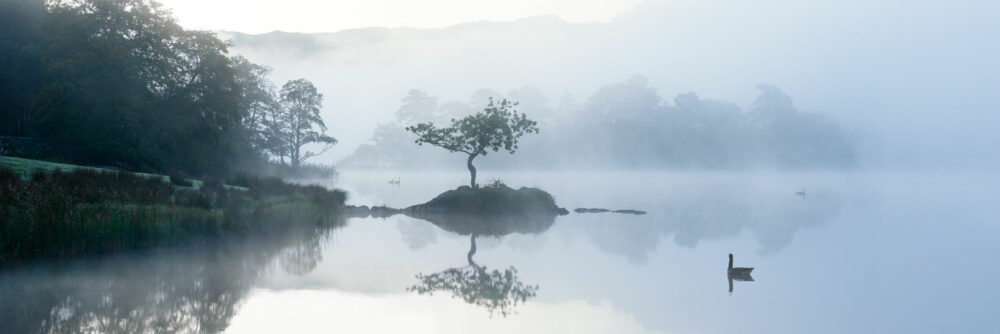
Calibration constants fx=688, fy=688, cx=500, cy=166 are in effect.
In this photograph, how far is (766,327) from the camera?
11875 mm

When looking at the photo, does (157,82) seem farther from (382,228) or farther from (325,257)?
(325,257)

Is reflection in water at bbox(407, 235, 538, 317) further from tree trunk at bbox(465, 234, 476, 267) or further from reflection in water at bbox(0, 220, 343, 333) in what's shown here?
reflection in water at bbox(0, 220, 343, 333)

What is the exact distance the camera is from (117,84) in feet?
117

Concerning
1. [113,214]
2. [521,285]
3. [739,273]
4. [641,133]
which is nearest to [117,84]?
[113,214]

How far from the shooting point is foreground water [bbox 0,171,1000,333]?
455 inches

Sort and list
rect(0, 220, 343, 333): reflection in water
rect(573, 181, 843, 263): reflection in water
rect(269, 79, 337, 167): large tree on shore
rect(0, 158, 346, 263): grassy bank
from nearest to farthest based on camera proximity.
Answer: rect(0, 220, 343, 333): reflection in water < rect(0, 158, 346, 263): grassy bank < rect(573, 181, 843, 263): reflection in water < rect(269, 79, 337, 167): large tree on shore

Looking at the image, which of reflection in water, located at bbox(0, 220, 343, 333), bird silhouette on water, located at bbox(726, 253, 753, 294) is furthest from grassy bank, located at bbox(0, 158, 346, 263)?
bird silhouette on water, located at bbox(726, 253, 753, 294)

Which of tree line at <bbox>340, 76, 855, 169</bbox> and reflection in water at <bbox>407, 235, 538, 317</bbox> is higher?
tree line at <bbox>340, 76, 855, 169</bbox>

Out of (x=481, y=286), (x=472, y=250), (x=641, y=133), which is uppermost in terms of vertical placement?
(x=641, y=133)

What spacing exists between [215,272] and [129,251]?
250 cm

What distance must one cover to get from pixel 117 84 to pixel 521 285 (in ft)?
97.3

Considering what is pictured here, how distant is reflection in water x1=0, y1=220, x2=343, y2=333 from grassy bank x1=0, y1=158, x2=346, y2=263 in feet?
1.60

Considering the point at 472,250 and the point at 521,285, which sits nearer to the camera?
the point at 521,285

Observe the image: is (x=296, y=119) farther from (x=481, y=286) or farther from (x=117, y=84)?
(x=481, y=286)
